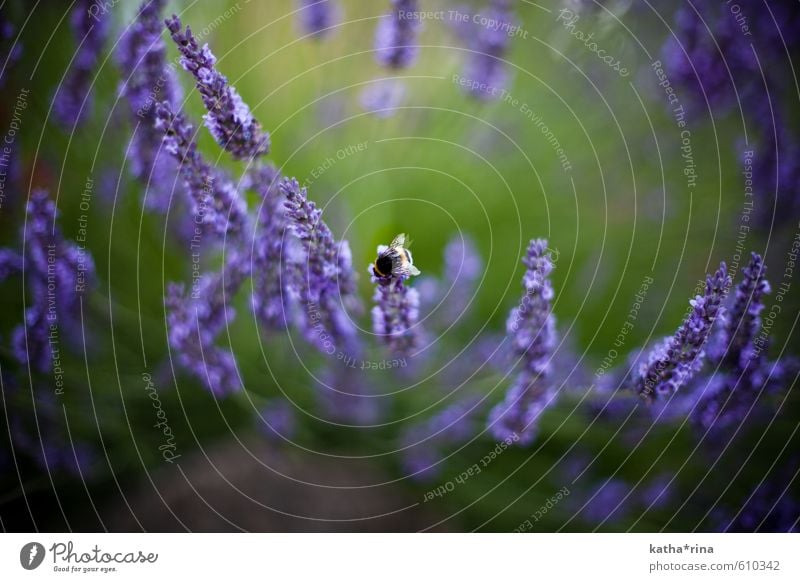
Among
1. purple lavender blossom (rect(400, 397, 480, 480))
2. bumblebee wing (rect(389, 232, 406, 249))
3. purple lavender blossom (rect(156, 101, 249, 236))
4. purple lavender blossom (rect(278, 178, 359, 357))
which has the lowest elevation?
purple lavender blossom (rect(400, 397, 480, 480))

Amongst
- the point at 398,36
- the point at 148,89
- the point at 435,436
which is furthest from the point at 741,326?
the point at 148,89

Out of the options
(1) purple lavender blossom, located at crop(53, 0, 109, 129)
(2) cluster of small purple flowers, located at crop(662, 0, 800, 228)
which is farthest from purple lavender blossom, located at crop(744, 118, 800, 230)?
(1) purple lavender blossom, located at crop(53, 0, 109, 129)

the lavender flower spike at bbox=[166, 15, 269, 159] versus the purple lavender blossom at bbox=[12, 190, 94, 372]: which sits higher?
the lavender flower spike at bbox=[166, 15, 269, 159]

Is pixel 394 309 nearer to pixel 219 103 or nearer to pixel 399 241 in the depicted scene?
pixel 399 241

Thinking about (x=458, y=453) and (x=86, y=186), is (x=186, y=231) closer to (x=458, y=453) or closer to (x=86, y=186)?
(x=86, y=186)

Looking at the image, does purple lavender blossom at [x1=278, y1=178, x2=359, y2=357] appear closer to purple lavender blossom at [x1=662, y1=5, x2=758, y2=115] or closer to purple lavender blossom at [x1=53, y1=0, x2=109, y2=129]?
purple lavender blossom at [x1=53, y1=0, x2=109, y2=129]
